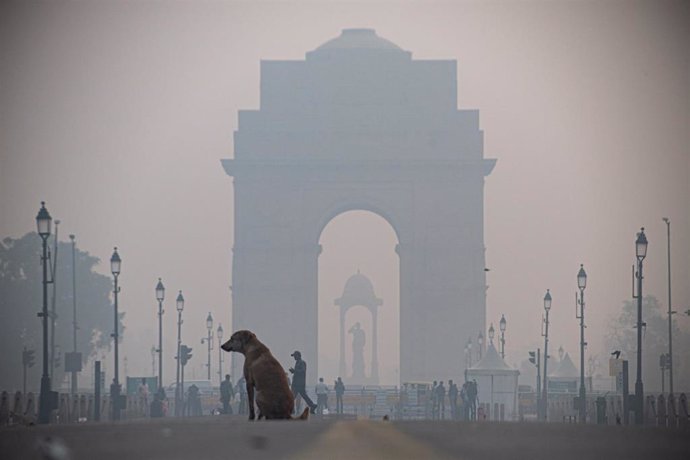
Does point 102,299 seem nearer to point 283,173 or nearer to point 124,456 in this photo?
point 283,173

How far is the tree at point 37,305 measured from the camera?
83.3 m

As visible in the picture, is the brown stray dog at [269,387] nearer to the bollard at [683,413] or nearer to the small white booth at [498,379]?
the bollard at [683,413]

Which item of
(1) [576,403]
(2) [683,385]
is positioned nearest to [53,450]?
(1) [576,403]

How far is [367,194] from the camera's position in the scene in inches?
3688

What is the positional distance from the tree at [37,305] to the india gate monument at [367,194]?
8534mm

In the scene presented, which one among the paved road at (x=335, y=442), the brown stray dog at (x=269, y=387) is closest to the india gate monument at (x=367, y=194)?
the brown stray dog at (x=269, y=387)

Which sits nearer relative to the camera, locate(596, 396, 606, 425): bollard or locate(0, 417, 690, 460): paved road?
locate(0, 417, 690, 460): paved road

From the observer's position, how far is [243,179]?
94.9 m

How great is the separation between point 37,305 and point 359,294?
5807 centimetres

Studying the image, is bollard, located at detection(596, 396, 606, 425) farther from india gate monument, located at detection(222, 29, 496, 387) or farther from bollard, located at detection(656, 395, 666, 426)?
india gate monument, located at detection(222, 29, 496, 387)

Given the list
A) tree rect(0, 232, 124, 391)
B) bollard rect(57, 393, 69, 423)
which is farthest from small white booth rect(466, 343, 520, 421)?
bollard rect(57, 393, 69, 423)

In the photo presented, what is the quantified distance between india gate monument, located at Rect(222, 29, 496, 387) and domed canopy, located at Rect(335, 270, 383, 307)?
51.8m

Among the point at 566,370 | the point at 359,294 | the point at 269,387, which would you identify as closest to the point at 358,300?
the point at 359,294

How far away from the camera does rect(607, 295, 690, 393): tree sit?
290 ft
